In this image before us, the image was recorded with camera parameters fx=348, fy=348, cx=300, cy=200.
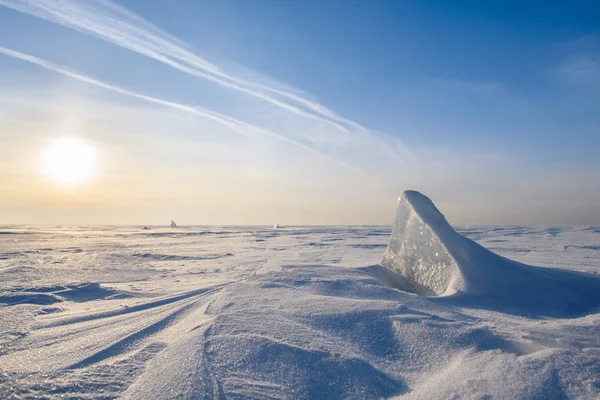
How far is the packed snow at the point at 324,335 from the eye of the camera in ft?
6.10

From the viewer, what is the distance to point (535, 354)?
205 cm

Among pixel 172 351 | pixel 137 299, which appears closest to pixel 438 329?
pixel 172 351

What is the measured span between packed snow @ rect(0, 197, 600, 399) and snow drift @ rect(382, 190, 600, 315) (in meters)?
0.02

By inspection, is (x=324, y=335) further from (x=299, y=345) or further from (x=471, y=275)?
(x=471, y=275)

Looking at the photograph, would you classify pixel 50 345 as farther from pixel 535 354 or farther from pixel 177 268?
pixel 177 268

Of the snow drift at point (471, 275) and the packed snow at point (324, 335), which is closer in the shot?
the packed snow at point (324, 335)

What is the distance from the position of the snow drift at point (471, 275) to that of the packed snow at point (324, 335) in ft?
0.06

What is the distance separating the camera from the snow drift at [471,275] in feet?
12.0

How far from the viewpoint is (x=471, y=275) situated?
3.87 m

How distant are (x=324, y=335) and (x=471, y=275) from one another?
224 cm

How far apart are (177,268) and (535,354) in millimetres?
6399

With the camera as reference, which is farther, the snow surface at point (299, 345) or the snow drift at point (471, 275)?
the snow drift at point (471, 275)

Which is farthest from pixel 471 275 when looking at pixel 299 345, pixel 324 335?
pixel 299 345

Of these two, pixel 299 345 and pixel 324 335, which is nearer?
pixel 299 345
